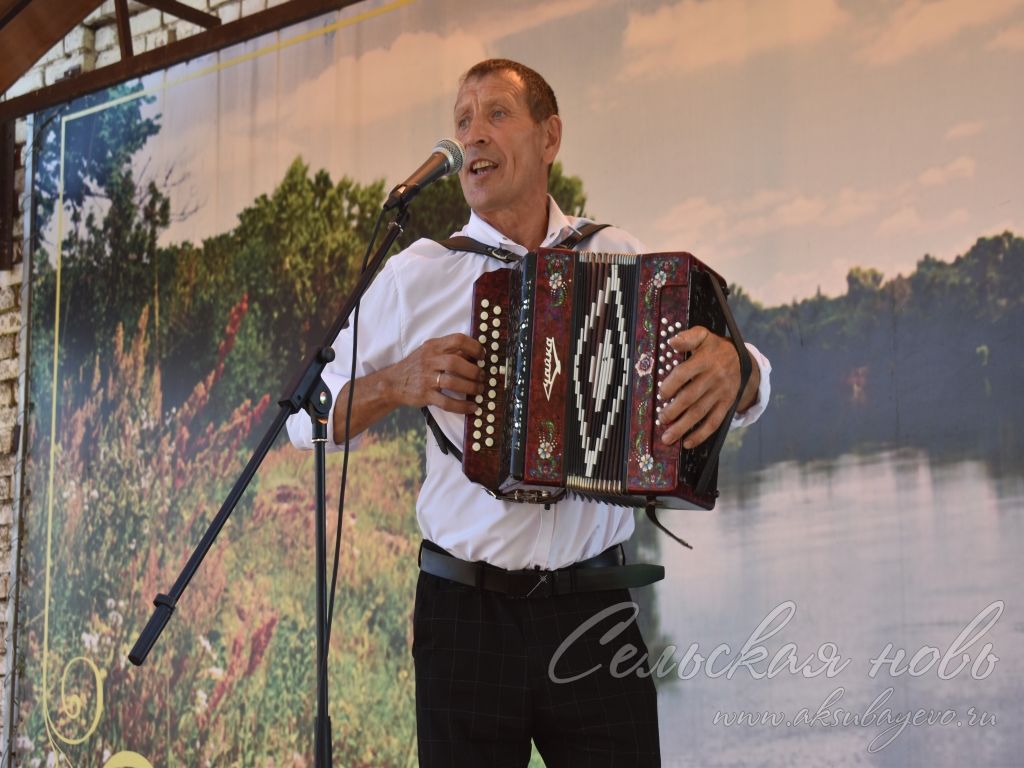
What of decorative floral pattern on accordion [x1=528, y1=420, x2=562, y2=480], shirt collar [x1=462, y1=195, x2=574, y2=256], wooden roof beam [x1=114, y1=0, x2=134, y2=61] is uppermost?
wooden roof beam [x1=114, y1=0, x2=134, y2=61]


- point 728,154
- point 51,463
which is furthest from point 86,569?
point 728,154

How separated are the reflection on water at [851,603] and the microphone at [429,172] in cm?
138

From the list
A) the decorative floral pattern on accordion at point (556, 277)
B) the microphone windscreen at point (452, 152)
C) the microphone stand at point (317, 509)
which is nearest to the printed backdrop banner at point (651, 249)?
the decorative floral pattern on accordion at point (556, 277)

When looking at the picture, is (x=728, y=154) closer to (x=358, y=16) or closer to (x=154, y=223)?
(x=358, y=16)

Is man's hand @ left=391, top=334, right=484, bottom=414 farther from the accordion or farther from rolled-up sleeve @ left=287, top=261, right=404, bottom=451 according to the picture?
rolled-up sleeve @ left=287, top=261, right=404, bottom=451

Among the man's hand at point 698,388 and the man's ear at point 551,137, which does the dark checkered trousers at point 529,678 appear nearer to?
the man's hand at point 698,388

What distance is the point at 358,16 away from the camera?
380 centimetres

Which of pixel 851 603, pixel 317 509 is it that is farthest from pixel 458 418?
pixel 851 603

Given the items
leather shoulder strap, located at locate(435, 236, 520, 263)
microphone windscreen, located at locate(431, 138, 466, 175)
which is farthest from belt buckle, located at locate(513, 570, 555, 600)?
microphone windscreen, located at locate(431, 138, 466, 175)

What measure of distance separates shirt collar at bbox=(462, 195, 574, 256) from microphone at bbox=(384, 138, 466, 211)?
306 millimetres

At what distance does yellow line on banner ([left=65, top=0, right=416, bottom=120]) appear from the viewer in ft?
12.3

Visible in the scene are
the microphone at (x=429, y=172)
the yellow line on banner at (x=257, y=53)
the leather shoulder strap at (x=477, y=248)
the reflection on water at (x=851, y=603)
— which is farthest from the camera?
the yellow line on banner at (x=257, y=53)

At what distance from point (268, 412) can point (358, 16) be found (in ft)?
4.22

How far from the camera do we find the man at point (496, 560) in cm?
190
